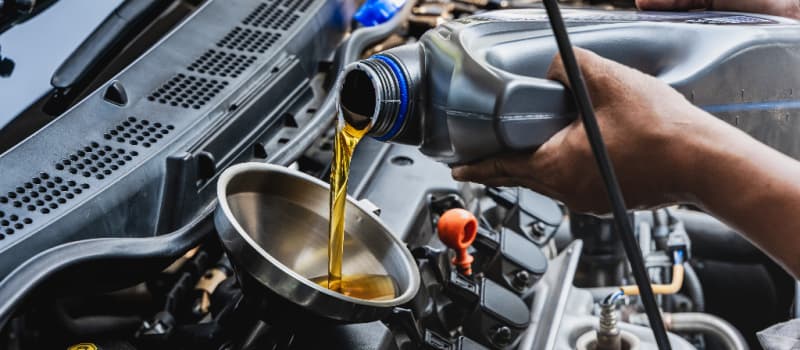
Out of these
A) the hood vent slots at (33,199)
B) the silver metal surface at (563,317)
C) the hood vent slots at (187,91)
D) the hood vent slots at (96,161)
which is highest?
the hood vent slots at (187,91)

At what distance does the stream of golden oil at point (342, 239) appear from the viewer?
1049 mm

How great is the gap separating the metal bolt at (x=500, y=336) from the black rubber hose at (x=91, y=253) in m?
0.50

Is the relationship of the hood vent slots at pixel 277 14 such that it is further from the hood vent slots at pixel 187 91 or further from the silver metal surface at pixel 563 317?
the silver metal surface at pixel 563 317

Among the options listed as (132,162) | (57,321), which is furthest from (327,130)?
(57,321)

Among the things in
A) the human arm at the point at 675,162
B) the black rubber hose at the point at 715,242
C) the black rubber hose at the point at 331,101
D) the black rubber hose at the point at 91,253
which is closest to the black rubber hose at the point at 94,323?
the black rubber hose at the point at 91,253

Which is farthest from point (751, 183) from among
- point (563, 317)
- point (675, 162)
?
point (563, 317)

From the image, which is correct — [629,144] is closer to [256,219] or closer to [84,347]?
[256,219]

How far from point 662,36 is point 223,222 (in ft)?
2.01

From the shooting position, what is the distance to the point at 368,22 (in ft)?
5.91

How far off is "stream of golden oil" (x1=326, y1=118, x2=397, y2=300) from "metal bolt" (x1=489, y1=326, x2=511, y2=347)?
11.8 inches

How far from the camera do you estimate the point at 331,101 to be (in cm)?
147

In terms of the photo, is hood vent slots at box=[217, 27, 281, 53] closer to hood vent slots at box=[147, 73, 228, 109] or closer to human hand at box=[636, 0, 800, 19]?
hood vent slots at box=[147, 73, 228, 109]

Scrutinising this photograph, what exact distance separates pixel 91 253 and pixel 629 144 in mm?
641

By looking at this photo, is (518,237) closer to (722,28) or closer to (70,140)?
(722,28)
